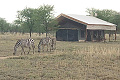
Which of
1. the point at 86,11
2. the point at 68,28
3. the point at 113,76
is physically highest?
the point at 86,11

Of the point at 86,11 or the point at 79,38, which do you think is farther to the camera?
the point at 86,11

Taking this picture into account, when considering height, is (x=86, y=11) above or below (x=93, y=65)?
above

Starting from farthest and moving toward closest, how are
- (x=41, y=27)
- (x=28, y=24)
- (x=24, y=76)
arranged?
1. (x=28, y=24)
2. (x=41, y=27)
3. (x=24, y=76)

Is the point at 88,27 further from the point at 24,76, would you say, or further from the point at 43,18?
the point at 24,76

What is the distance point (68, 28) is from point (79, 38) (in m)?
2.73

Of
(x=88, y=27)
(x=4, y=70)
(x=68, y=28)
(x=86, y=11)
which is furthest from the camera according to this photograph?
(x=86, y=11)

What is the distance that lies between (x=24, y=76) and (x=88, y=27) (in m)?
26.3

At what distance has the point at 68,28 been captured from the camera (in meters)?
36.2

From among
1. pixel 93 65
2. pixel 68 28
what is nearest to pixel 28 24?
pixel 68 28

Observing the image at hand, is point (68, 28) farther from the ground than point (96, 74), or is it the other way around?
point (68, 28)

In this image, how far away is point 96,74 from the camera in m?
9.05

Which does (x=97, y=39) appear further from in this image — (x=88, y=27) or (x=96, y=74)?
(x=96, y=74)

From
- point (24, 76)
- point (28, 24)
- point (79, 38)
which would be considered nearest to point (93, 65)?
point (24, 76)

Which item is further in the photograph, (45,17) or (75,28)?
(45,17)
